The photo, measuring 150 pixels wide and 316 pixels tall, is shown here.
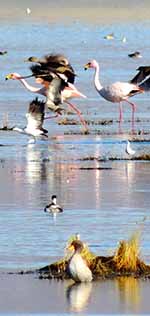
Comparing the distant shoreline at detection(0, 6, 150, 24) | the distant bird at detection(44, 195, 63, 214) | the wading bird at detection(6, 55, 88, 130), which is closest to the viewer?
the distant bird at detection(44, 195, 63, 214)

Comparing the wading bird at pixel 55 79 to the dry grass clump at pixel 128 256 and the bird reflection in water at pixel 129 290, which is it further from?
the bird reflection in water at pixel 129 290

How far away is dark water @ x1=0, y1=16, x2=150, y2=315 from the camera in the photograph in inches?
378

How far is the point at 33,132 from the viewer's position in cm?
2045

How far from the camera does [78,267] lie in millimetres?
9977

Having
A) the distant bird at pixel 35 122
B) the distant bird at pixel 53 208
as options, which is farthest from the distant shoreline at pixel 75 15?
the distant bird at pixel 53 208

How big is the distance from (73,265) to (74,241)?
11.6 inches

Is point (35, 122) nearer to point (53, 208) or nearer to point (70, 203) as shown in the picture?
point (70, 203)

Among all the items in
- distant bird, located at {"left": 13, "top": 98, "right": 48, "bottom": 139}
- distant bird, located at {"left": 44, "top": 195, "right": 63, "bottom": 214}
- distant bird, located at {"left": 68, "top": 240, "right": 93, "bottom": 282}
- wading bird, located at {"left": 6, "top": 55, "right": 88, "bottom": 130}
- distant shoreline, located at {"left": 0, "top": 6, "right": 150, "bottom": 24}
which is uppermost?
distant shoreline, located at {"left": 0, "top": 6, "right": 150, "bottom": 24}

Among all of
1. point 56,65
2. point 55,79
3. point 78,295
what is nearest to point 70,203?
point 78,295

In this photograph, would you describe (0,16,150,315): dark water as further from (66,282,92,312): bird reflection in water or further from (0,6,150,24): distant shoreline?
(0,6,150,24): distant shoreline

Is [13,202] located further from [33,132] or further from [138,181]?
[33,132]

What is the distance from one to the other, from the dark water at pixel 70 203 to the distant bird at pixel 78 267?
0.29 feet

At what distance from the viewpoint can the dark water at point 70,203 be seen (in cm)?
961

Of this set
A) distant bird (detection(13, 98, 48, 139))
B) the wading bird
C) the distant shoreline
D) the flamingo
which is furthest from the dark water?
the distant shoreline
